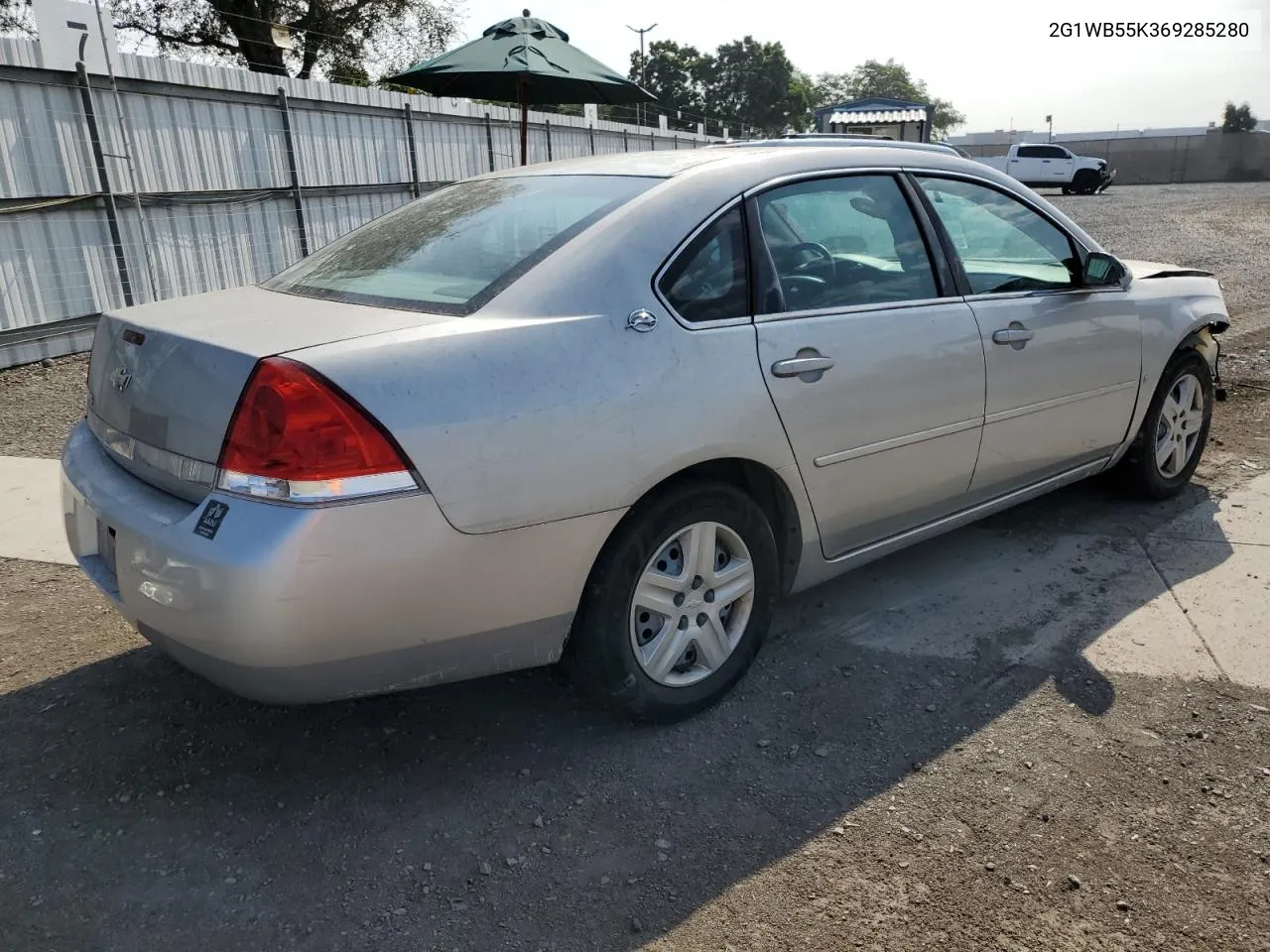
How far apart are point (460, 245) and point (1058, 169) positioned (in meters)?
36.8

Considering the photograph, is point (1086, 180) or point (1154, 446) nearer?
point (1154, 446)

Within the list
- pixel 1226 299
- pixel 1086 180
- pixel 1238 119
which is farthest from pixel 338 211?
pixel 1238 119

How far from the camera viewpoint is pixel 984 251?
12.3 feet

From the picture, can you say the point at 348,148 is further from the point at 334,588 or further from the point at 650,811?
the point at 650,811

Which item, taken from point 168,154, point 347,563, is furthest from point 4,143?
point 347,563

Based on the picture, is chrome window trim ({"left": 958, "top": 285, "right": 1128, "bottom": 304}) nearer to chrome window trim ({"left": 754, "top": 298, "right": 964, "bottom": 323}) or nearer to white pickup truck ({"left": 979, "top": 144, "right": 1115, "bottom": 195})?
chrome window trim ({"left": 754, "top": 298, "right": 964, "bottom": 323})

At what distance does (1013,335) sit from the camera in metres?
3.59

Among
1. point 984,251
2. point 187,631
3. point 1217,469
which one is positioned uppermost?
point 984,251

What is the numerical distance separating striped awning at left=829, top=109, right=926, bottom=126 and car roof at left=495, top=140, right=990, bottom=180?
85.9 ft

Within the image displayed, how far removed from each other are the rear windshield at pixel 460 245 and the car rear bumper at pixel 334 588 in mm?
648

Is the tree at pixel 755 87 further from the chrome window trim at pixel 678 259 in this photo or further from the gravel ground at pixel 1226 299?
the chrome window trim at pixel 678 259

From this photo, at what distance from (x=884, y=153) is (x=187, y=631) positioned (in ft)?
8.99

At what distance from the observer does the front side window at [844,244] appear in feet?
10.0

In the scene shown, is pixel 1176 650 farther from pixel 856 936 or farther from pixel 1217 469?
pixel 1217 469
